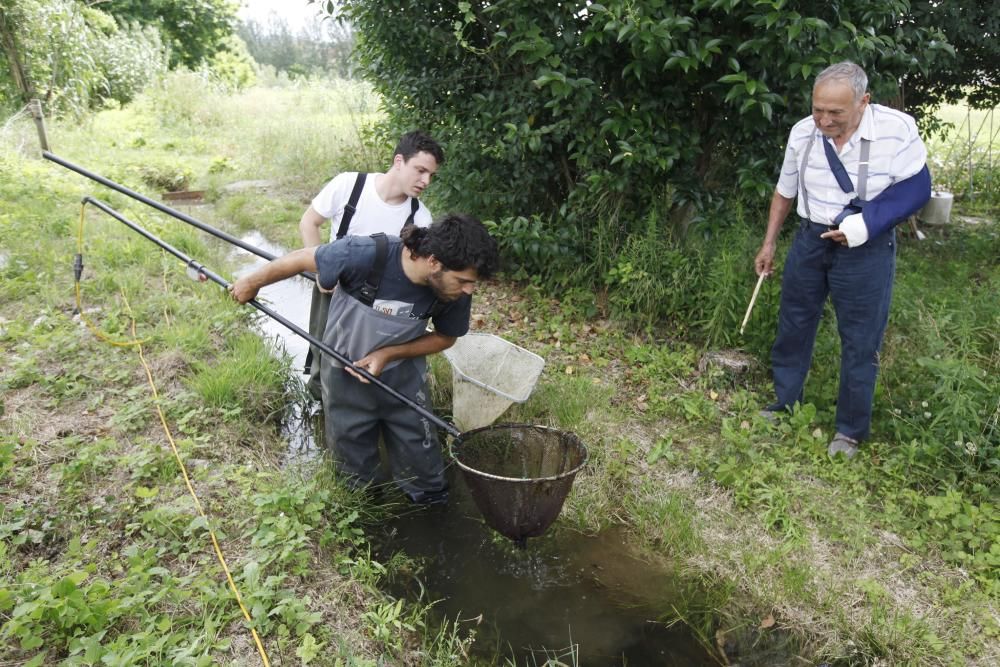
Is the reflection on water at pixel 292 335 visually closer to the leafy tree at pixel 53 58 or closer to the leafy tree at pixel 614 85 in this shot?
the leafy tree at pixel 614 85

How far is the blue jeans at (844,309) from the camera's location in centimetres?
363

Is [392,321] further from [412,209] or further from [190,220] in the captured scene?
[190,220]

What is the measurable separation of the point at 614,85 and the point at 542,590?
3493mm

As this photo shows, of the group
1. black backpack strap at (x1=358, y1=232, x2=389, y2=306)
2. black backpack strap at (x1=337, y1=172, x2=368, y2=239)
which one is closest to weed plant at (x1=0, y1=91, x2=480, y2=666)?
black backpack strap at (x1=358, y1=232, x2=389, y2=306)

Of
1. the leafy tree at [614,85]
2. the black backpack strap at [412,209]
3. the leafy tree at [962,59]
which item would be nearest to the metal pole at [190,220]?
the black backpack strap at [412,209]

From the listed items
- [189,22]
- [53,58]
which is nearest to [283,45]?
[189,22]

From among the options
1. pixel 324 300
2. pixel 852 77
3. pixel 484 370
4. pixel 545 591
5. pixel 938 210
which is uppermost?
pixel 852 77

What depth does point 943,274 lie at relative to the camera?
20.2ft

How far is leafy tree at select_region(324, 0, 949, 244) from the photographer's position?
14.0ft

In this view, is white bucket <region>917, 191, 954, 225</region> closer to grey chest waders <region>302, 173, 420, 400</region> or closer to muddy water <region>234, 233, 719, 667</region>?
muddy water <region>234, 233, 719, 667</region>

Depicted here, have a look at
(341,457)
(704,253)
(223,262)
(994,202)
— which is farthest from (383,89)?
(994,202)

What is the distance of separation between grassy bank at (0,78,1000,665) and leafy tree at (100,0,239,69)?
26178mm

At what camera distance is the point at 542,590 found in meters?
3.37

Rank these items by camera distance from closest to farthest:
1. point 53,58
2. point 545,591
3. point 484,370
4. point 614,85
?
point 545,591 → point 484,370 → point 614,85 → point 53,58
